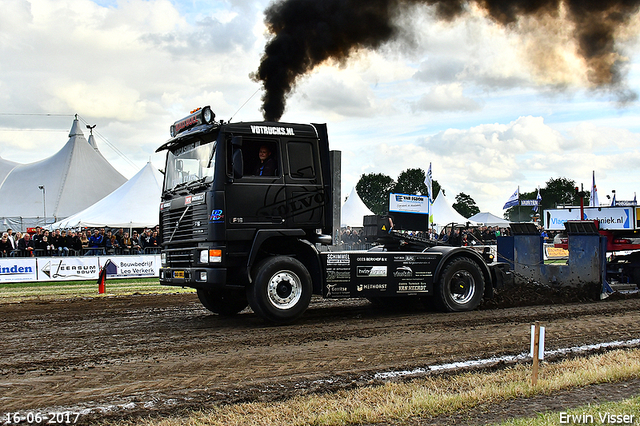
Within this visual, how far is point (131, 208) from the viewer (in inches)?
1120

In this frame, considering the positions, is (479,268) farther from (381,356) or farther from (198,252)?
(198,252)

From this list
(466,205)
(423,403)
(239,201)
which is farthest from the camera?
(466,205)

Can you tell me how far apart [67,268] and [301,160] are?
44.9ft

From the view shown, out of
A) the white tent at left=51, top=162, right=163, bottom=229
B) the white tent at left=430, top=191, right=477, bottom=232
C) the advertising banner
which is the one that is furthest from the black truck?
the white tent at left=430, top=191, right=477, bottom=232

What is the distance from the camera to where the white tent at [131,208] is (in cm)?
2780

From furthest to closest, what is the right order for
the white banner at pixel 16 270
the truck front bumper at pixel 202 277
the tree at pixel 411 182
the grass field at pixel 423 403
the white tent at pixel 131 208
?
the tree at pixel 411 182 < the white tent at pixel 131 208 < the white banner at pixel 16 270 < the truck front bumper at pixel 202 277 < the grass field at pixel 423 403

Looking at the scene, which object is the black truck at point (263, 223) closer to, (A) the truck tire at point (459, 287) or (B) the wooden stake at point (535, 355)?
(A) the truck tire at point (459, 287)

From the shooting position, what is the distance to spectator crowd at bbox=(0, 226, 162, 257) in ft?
63.9

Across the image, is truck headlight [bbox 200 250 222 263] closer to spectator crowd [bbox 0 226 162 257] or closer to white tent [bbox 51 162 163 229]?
spectator crowd [bbox 0 226 162 257]

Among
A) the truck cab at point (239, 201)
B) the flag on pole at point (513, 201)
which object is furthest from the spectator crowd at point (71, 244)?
the flag on pole at point (513, 201)

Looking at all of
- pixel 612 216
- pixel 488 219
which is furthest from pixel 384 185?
pixel 612 216

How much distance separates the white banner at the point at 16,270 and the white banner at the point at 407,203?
12.4m

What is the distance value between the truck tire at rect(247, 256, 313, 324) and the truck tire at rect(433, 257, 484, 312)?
274 cm

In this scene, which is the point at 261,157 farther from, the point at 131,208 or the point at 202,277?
the point at 131,208
